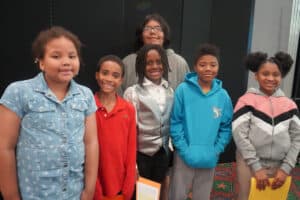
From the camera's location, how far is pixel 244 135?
6.28ft

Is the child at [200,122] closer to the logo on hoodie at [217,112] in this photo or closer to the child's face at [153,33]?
the logo on hoodie at [217,112]

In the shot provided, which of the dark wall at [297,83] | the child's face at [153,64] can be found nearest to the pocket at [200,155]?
the child's face at [153,64]

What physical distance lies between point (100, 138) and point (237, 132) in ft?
2.85

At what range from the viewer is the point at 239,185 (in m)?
2.04

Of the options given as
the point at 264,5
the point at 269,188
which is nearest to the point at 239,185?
the point at 269,188

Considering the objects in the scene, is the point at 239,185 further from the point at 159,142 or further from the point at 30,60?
the point at 30,60

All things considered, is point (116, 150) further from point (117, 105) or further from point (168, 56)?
point (168, 56)

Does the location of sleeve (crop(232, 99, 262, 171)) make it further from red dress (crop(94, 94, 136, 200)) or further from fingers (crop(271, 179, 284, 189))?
red dress (crop(94, 94, 136, 200))

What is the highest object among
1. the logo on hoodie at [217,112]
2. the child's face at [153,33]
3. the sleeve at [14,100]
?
the child's face at [153,33]

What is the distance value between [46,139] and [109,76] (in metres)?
0.55

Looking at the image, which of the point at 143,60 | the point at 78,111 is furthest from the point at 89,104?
the point at 143,60

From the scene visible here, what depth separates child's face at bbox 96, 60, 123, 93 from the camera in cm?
176

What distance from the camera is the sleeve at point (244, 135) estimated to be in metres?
1.89

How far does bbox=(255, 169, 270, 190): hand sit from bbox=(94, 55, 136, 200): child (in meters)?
0.77
